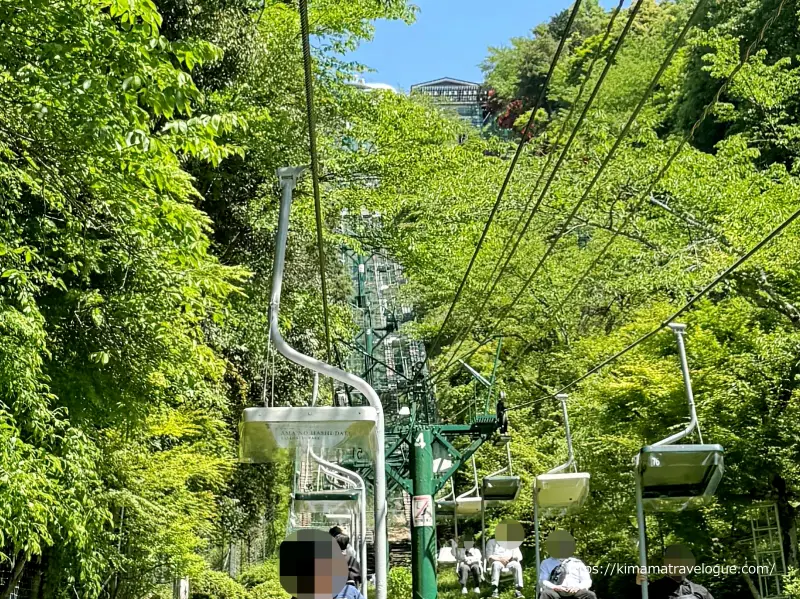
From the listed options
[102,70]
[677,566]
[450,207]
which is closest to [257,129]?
[450,207]

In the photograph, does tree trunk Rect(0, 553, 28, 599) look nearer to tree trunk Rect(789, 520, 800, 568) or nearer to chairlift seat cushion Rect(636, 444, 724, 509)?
chairlift seat cushion Rect(636, 444, 724, 509)

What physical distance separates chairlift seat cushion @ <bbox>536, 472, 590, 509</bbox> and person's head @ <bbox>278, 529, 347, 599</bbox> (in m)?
11.5

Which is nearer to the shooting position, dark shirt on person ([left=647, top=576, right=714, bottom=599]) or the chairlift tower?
dark shirt on person ([left=647, top=576, right=714, bottom=599])

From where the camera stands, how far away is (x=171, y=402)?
41.7 ft

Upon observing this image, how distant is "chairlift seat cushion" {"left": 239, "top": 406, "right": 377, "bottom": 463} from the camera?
6.28 meters

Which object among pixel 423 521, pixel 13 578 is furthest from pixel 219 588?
pixel 13 578

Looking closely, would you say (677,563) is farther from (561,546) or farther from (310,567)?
(310,567)

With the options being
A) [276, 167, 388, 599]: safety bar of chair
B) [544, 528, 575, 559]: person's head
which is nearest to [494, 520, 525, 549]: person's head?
[544, 528, 575, 559]: person's head

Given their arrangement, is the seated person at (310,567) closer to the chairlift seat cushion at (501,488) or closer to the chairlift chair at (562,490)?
the chairlift chair at (562,490)

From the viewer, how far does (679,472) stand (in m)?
11.5

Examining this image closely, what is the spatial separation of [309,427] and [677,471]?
253 inches

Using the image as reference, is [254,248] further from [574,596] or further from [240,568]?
[240,568]

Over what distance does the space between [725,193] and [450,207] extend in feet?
21.4

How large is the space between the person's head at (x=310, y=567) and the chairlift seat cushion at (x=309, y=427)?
2.80 meters
